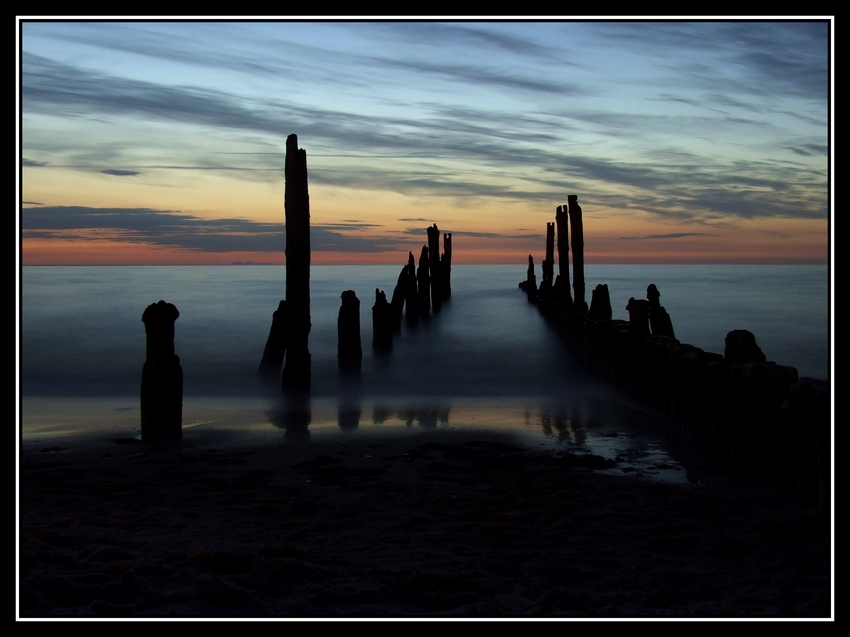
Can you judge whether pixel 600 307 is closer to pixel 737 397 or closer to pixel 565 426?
pixel 565 426

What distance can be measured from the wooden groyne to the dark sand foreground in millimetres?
252

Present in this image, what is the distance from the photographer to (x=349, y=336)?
13.2 meters

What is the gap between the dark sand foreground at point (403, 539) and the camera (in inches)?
125

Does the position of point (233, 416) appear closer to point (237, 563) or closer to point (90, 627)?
point (237, 563)

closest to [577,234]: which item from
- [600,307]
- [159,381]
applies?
[600,307]

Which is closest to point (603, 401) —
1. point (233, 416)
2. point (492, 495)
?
point (233, 416)

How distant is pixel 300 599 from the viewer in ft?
10.4

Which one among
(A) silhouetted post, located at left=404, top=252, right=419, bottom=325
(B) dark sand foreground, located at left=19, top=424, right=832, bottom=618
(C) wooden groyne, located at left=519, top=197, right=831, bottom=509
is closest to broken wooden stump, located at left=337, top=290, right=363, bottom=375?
(C) wooden groyne, located at left=519, top=197, right=831, bottom=509

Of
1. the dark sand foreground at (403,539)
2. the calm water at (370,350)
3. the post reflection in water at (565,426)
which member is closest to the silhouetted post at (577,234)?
the calm water at (370,350)

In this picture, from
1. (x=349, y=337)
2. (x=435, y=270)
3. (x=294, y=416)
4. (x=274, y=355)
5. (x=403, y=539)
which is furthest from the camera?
(x=435, y=270)

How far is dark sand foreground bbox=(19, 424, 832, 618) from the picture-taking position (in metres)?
3.17

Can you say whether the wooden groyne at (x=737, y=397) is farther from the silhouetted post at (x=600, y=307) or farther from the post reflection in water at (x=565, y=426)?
the silhouetted post at (x=600, y=307)

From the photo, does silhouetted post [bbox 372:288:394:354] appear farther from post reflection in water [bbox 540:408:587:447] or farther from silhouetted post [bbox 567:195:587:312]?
post reflection in water [bbox 540:408:587:447]

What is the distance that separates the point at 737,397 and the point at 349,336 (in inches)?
319
